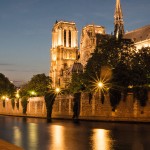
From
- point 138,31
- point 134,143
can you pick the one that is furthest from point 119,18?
point 134,143

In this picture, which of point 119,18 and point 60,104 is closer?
point 60,104

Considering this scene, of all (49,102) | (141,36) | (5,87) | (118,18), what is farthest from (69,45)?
(49,102)

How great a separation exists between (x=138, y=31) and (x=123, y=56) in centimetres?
3991

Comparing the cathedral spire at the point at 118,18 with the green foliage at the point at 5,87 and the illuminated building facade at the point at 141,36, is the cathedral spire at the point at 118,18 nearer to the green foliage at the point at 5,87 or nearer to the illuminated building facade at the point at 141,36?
the illuminated building facade at the point at 141,36

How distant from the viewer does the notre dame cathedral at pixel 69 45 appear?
3812 inches

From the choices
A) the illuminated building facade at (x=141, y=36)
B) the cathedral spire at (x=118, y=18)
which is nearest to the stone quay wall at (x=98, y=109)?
the illuminated building facade at (x=141, y=36)

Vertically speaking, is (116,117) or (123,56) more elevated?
(123,56)

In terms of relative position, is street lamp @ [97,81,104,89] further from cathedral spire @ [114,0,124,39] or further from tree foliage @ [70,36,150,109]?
cathedral spire @ [114,0,124,39]

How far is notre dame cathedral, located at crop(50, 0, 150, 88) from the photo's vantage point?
318ft

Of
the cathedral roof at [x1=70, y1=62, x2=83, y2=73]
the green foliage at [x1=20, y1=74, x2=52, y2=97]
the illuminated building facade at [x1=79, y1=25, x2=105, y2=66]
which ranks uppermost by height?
the illuminated building facade at [x1=79, y1=25, x2=105, y2=66]

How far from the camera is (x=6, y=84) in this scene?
12256 cm

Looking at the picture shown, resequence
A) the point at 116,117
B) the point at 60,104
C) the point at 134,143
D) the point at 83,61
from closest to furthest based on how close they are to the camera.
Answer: the point at 134,143 < the point at 116,117 < the point at 60,104 < the point at 83,61

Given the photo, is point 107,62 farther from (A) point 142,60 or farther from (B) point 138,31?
(B) point 138,31

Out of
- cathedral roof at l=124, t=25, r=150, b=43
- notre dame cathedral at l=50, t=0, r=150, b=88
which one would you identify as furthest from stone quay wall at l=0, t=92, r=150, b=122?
notre dame cathedral at l=50, t=0, r=150, b=88
